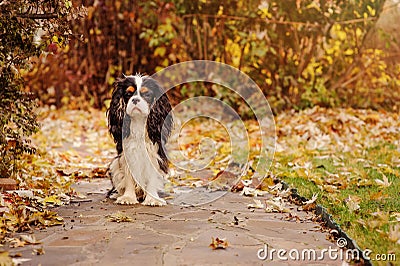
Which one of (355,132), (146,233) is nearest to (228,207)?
(146,233)

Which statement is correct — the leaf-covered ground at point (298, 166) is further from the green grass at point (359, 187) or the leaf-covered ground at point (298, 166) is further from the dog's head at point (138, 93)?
the dog's head at point (138, 93)

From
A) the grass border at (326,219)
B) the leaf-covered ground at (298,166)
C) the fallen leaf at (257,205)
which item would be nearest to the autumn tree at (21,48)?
the leaf-covered ground at (298,166)

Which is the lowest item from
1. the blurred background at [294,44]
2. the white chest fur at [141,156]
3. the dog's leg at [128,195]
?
the dog's leg at [128,195]

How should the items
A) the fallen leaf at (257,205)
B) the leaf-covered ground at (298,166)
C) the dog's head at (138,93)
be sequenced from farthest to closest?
the fallen leaf at (257,205), the dog's head at (138,93), the leaf-covered ground at (298,166)

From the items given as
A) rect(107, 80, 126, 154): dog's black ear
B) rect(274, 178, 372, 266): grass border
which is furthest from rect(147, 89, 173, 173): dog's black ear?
rect(274, 178, 372, 266): grass border

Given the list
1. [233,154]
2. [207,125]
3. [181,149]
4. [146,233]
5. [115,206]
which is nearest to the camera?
[146,233]

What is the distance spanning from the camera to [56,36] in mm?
4938

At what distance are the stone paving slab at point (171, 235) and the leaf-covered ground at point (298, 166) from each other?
0.66 feet

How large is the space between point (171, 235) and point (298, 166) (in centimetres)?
296

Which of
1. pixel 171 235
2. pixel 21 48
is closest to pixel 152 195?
pixel 171 235

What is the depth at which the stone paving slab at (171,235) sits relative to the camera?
3311mm

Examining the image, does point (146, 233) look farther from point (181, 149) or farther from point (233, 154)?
point (181, 149)

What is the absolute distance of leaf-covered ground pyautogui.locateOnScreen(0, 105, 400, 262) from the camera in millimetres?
4098

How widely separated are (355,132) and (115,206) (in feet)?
17.8
